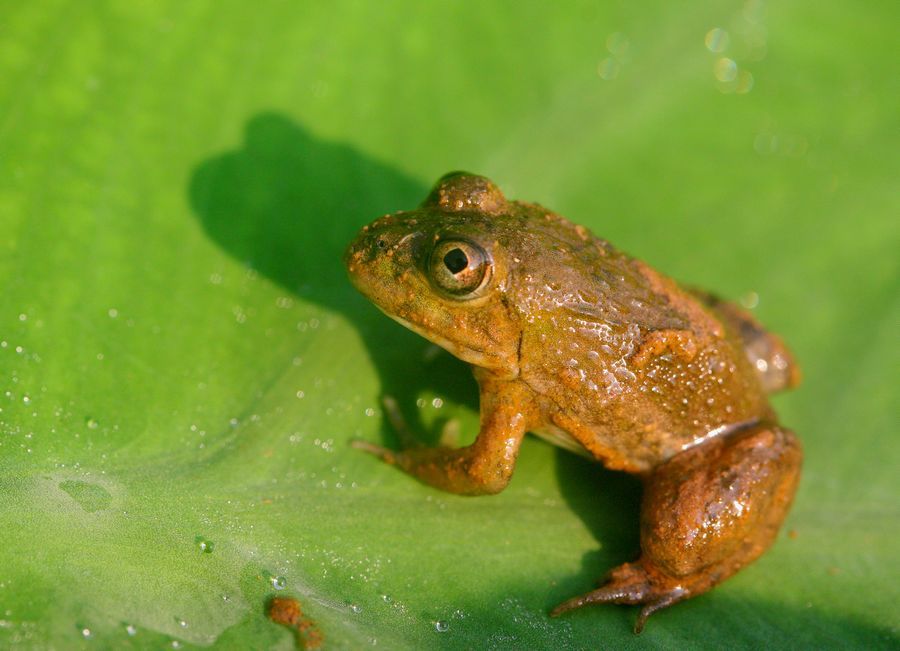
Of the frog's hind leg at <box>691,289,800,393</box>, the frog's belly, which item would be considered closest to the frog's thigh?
the frog's belly

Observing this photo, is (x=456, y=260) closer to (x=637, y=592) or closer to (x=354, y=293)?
(x=354, y=293)

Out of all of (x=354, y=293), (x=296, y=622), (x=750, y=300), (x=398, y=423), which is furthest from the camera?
(x=750, y=300)

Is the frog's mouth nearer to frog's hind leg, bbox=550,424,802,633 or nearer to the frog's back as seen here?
the frog's back

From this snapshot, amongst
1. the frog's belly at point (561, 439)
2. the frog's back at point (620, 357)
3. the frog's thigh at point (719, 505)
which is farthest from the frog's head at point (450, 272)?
the frog's thigh at point (719, 505)

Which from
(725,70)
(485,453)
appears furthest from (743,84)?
(485,453)

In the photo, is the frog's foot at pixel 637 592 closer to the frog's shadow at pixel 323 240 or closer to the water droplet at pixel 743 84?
the frog's shadow at pixel 323 240
